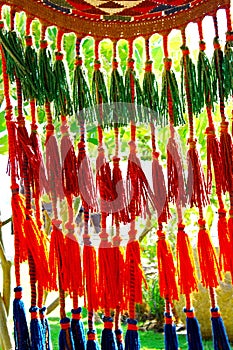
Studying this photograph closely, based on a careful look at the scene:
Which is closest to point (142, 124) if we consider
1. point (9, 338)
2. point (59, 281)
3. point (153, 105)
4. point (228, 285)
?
point (153, 105)

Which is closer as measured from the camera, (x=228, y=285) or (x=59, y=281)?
(x=59, y=281)

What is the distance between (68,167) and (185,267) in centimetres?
23

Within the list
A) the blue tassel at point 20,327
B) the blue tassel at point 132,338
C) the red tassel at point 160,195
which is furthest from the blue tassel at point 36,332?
the red tassel at point 160,195

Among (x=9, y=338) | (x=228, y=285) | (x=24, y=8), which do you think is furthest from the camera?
(x=228, y=285)

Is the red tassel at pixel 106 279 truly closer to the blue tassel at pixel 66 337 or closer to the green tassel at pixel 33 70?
the blue tassel at pixel 66 337

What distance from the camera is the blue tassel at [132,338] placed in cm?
76

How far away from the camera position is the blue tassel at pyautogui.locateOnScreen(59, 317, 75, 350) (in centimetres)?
76

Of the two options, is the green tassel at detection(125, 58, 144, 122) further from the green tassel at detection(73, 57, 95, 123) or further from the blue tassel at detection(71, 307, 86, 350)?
the blue tassel at detection(71, 307, 86, 350)

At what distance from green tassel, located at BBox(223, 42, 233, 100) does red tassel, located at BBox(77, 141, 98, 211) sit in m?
0.23

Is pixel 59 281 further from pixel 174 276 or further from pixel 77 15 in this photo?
pixel 77 15

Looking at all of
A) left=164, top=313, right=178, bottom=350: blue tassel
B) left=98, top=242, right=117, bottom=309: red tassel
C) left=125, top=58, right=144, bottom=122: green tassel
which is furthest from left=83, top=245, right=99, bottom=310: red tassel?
left=125, top=58, right=144, bottom=122: green tassel

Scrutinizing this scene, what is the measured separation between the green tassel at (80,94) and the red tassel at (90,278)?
21 cm

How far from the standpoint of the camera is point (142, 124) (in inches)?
32.7

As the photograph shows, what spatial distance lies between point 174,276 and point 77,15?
42 centimetres
